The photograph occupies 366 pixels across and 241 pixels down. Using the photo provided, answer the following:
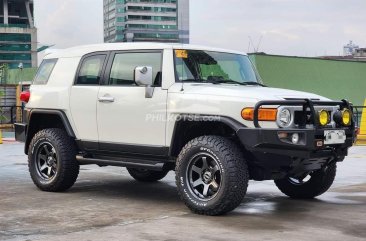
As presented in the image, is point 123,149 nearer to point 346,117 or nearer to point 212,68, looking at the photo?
point 212,68

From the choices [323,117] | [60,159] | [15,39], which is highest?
[15,39]

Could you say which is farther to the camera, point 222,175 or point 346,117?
point 346,117

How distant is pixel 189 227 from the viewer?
5910 mm

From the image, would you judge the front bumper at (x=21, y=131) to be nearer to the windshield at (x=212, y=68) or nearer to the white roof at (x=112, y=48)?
the white roof at (x=112, y=48)

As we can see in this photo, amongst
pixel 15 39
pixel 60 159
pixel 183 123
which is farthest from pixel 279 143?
pixel 15 39

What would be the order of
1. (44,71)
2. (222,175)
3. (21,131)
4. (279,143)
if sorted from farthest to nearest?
1. (21,131)
2. (44,71)
3. (222,175)
4. (279,143)

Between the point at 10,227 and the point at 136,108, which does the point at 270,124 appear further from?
the point at 10,227

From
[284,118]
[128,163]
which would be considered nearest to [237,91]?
[284,118]

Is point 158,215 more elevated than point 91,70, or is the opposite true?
point 91,70

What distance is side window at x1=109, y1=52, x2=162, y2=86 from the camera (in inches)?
289

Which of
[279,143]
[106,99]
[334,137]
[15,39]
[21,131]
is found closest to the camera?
[279,143]

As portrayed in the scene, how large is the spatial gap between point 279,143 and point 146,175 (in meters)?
3.77

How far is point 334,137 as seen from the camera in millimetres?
6480

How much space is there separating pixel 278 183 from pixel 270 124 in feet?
6.73
